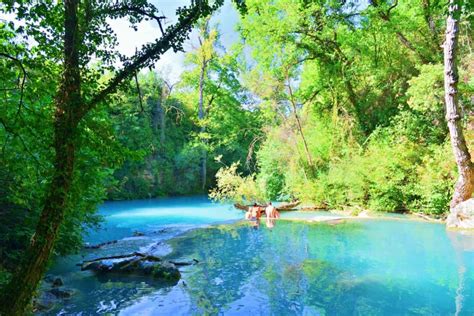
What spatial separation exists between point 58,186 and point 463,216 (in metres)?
11.7

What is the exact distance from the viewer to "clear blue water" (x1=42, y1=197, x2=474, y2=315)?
6.12 metres

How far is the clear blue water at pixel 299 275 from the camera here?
6.12 meters

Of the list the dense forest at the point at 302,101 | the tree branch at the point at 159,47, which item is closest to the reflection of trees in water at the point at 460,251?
the dense forest at the point at 302,101

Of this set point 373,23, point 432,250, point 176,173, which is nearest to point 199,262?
point 432,250

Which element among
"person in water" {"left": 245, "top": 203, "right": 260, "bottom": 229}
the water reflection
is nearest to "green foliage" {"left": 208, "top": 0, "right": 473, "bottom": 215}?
the water reflection

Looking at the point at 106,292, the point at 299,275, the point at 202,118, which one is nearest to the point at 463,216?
the point at 299,275

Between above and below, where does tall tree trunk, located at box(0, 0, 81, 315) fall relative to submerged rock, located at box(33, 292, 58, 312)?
above

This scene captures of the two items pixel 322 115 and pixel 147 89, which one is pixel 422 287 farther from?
pixel 147 89

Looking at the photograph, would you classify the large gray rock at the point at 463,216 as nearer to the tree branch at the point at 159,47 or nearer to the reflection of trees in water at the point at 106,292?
the reflection of trees in water at the point at 106,292

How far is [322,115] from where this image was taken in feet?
70.5

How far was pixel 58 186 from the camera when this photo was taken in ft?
12.0

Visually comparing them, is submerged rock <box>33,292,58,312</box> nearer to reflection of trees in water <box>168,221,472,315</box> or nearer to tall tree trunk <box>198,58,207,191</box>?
reflection of trees in water <box>168,221,472,315</box>

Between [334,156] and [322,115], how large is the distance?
3.09 m

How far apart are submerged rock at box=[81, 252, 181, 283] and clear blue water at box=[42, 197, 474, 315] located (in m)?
0.26
